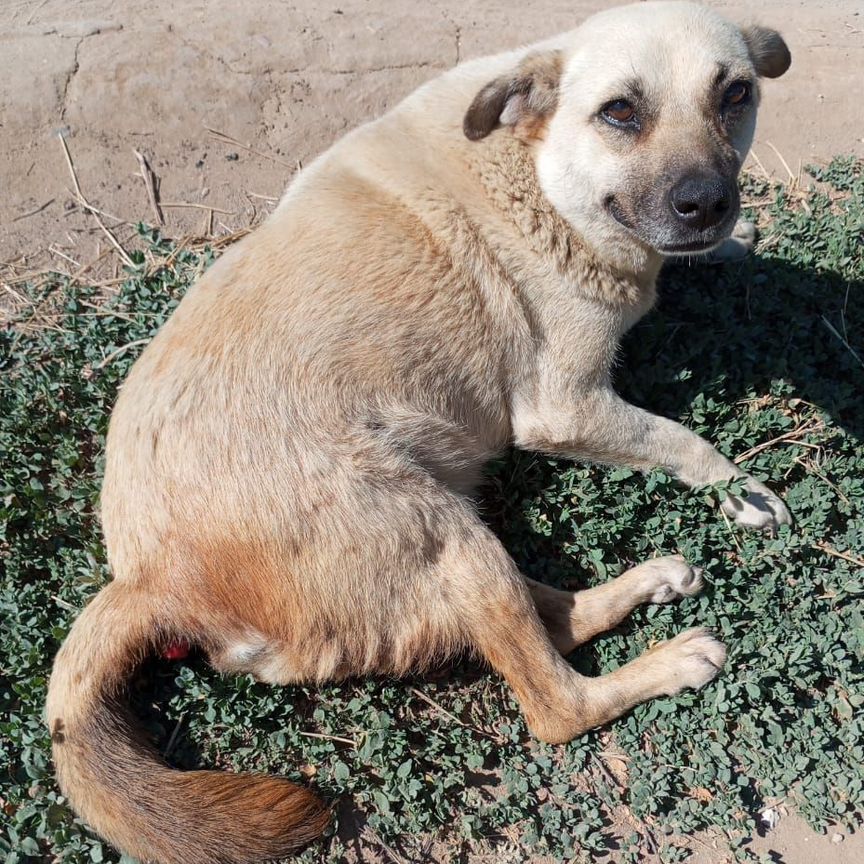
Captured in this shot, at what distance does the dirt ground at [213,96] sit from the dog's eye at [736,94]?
2.21 metres

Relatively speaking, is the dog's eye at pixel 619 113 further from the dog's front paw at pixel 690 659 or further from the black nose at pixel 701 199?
the dog's front paw at pixel 690 659

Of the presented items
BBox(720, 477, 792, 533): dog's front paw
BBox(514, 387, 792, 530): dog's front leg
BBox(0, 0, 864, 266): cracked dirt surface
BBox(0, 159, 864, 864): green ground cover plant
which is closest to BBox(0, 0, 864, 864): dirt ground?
BBox(0, 0, 864, 266): cracked dirt surface

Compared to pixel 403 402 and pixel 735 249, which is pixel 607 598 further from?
pixel 735 249

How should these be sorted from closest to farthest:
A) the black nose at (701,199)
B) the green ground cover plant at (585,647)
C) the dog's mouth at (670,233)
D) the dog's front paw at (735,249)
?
the black nose at (701,199) → the dog's mouth at (670,233) → the green ground cover plant at (585,647) → the dog's front paw at (735,249)

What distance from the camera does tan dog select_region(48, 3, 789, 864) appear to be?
9.14 ft

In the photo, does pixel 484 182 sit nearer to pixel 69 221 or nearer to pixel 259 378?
pixel 259 378

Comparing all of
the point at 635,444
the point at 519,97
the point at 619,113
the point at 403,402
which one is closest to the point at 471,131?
the point at 519,97

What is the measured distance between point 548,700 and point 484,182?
6.96ft

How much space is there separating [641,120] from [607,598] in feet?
6.47

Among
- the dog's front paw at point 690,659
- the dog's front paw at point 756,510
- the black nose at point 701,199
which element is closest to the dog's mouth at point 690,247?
the black nose at point 701,199

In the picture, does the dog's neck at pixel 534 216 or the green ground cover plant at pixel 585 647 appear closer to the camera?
the green ground cover plant at pixel 585 647

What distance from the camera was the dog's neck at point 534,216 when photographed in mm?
3303

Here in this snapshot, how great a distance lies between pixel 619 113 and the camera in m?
3.09

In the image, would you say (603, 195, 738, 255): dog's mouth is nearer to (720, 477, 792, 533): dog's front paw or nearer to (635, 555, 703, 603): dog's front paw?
(720, 477, 792, 533): dog's front paw
